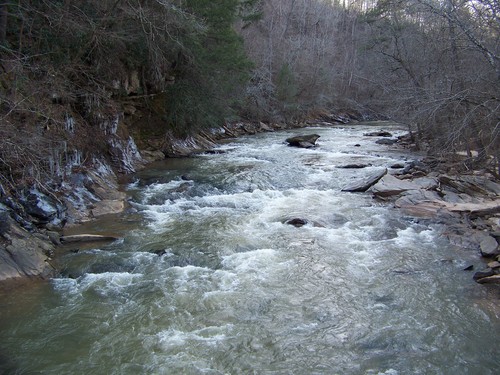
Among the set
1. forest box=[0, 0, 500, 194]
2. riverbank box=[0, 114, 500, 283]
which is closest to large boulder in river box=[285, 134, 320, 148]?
forest box=[0, 0, 500, 194]

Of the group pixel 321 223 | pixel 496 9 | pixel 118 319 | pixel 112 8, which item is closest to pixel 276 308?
pixel 118 319

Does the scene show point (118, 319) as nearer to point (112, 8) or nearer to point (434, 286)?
point (434, 286)

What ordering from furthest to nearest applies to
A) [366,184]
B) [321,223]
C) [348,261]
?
[366,184] → [321,223] → [348,261]

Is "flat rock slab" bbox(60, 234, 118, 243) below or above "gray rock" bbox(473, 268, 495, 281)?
above

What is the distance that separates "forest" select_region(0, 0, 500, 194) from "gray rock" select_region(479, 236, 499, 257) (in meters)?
2.00

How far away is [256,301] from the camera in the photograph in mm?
5938

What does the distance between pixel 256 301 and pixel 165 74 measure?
41.7 ft

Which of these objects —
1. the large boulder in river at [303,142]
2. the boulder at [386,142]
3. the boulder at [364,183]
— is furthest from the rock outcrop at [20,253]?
the boulder at [386,142]

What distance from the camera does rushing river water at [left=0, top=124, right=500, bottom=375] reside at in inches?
185

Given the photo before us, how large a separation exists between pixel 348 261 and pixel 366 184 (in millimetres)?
5607

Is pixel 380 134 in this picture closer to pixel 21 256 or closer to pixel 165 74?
pixel 165 74

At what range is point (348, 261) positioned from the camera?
741 centimetres

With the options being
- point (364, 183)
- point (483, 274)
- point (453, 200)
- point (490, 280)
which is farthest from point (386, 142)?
point (490, 280)

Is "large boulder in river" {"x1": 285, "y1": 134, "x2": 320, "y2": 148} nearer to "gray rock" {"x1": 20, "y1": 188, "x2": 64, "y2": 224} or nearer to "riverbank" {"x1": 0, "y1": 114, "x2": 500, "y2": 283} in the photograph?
"riverbank" {"x1": 0, "y1": 114, "x2": 500, "y2": 283}
